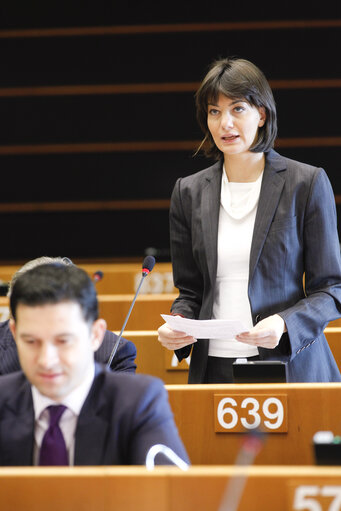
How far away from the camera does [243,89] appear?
229cm

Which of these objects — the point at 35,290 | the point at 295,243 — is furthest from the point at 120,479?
the point at 295,243

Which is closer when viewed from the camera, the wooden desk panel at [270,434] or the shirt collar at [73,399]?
the shirt collar at [73,399]

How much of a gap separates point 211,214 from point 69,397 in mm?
940

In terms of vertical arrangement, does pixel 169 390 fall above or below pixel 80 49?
below

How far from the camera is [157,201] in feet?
23.3

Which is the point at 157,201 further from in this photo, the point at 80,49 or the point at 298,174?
the point at 298,174

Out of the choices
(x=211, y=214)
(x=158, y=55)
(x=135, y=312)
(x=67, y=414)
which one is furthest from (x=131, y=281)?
(x=67, y=414)

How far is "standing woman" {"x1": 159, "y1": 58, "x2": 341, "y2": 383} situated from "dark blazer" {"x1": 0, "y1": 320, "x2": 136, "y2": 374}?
0.18 meters

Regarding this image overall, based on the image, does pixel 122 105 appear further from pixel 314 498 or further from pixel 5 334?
pixel 314 498

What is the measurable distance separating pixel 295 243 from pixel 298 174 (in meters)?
0.21

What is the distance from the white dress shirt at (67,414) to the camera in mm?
1595

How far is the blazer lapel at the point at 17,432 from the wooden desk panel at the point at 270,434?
22.5 inches

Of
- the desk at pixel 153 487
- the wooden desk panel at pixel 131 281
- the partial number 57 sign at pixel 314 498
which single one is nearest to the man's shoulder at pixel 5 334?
the desk at pixel 153 487

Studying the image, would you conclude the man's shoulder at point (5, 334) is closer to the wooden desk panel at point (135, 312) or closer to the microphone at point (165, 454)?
the microphone at point (165, 454)
